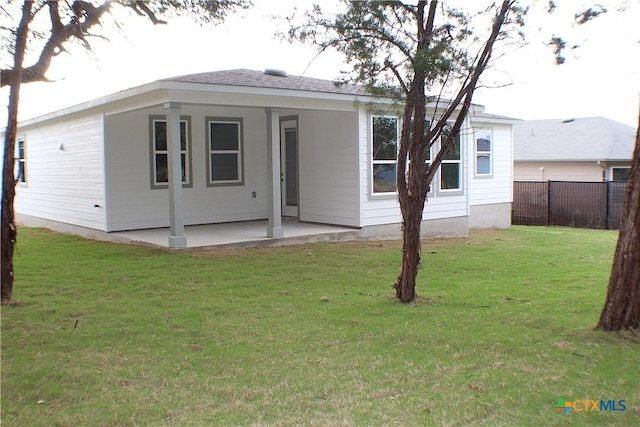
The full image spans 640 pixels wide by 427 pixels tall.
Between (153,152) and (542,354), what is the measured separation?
34.0ft

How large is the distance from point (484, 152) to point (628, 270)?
40.5 ft

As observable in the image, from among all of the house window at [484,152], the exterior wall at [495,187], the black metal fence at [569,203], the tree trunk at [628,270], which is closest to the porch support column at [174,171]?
the tree trunk at [628,270]

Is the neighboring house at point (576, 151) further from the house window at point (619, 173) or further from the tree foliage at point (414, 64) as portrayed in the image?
the tree foliage at point (414, 64)

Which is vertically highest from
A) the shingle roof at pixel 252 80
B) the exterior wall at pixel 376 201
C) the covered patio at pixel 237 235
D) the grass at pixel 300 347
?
the shingle roof at pixel 252 80

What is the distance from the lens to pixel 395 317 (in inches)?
257

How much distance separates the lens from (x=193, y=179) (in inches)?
555

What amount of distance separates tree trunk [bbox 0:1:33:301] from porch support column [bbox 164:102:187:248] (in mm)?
3743

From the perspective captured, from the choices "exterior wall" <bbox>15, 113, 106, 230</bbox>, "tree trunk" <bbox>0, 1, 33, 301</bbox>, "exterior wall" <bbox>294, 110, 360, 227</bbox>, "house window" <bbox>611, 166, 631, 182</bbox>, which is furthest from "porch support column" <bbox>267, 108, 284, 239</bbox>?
"house window" <bbox>611, 166, 631, 182</bbox>

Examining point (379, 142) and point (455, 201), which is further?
point (455, 201)

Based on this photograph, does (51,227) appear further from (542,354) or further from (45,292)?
(542,354)

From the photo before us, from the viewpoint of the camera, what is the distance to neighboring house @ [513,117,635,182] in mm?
24141

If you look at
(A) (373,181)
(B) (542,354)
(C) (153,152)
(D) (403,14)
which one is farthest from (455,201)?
(B) (542,354)

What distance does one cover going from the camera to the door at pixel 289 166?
14.9 metres

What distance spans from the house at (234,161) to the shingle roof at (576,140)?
10.5 meters
